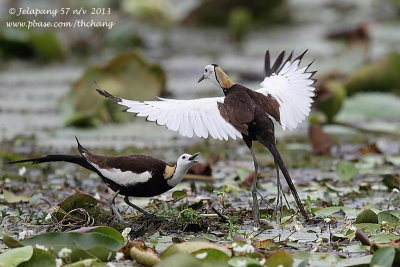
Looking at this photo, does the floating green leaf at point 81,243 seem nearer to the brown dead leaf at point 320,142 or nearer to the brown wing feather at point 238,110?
the brown wing feather at point 238,110

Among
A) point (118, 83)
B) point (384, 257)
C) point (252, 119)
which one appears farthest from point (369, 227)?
point (118, 83)

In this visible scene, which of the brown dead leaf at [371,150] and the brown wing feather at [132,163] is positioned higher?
the brown wing feather at [132,163]

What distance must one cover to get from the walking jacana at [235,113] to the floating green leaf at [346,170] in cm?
156

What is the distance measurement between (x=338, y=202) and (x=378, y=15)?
463 inches

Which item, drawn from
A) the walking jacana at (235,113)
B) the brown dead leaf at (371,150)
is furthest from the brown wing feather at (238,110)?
the brown dead leaf at (371,150)

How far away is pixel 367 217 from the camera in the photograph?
5715mm

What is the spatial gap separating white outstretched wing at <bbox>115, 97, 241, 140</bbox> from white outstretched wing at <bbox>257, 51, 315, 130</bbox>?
1.51 ft

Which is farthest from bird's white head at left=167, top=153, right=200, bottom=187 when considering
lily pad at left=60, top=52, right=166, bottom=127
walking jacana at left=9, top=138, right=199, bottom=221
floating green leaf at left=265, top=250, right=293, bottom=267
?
lily pad at left=60, top=52, right=166, bottom=127

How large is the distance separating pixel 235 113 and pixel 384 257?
1457 millimetres

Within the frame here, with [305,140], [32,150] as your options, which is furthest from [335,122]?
[32,150]

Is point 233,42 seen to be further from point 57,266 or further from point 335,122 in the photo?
point 57,266

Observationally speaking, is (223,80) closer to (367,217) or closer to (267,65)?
(267,65)

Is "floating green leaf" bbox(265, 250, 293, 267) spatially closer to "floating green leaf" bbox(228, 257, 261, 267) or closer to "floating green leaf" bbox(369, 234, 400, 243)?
"floating green leaf" bbox(228, 257, 261, 267)

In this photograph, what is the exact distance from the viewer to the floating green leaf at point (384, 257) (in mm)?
4531
